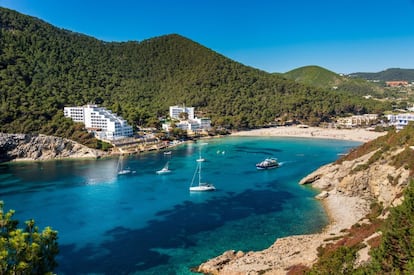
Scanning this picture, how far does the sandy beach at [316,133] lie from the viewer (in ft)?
259

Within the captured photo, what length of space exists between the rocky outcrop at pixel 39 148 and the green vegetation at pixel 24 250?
51.1 m

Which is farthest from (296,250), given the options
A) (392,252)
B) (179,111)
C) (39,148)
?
(179,111)

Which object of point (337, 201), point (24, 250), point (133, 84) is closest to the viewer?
point (24, 250)

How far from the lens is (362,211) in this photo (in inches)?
1169

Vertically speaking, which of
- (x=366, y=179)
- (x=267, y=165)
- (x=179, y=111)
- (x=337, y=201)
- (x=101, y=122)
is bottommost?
(x=337, y=201)

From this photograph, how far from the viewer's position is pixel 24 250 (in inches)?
432

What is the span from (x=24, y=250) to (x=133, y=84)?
11867 centimetres

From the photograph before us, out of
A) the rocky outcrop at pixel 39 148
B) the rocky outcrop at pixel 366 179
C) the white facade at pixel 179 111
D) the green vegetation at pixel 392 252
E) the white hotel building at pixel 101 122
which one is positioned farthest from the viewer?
the white facade at pixel 179 111

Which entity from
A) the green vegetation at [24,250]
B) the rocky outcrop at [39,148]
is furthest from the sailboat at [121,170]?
the green vegetation at [24,250]

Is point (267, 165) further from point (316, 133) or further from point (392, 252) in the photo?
point (316, 133)

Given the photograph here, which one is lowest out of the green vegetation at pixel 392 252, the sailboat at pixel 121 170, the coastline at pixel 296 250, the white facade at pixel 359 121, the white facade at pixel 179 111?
the coastline at pixel 296 250

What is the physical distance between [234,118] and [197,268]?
75.9 metres

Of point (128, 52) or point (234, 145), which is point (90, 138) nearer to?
point (234, 145)

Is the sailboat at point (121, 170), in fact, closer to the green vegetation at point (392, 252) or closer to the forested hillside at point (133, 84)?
the forested hillside at point (133, 84)
